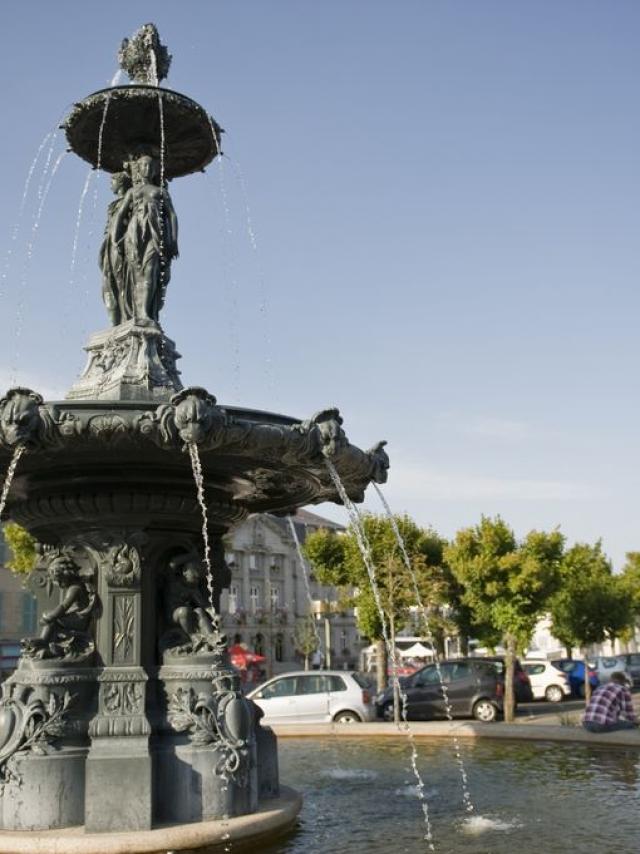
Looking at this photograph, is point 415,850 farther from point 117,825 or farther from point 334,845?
point 117,825

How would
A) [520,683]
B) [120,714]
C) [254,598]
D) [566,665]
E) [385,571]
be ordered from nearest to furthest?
1. [120,714]
2. [520,683]
3. [385,571]
4. [566,665]
5. [254,598]

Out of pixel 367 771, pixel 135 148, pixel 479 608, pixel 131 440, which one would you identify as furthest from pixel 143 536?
pixel 479 608

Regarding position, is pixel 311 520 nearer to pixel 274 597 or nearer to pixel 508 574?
pixel 274 597

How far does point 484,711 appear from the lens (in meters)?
21.2

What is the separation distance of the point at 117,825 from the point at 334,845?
1672 millimetres

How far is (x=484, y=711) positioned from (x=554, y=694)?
929cm

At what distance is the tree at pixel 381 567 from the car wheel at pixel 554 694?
15.8 feet

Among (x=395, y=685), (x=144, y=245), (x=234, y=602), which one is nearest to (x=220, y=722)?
(x=144, y=245)

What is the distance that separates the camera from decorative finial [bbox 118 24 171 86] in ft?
33.2

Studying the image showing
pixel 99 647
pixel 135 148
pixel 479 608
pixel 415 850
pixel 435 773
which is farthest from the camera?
pixel 479 608

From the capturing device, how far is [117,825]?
7039 mm

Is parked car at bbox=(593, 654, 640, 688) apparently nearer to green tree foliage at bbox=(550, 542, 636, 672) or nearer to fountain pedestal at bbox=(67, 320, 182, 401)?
green tree foliage at bbox=(550, 542, 636, 672)

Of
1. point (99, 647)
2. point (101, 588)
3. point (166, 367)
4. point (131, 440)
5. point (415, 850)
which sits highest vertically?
point (166, 367)

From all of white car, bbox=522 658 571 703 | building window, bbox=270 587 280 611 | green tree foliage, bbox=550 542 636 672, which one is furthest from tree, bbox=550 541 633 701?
building window, bbox=270 587 280 611
